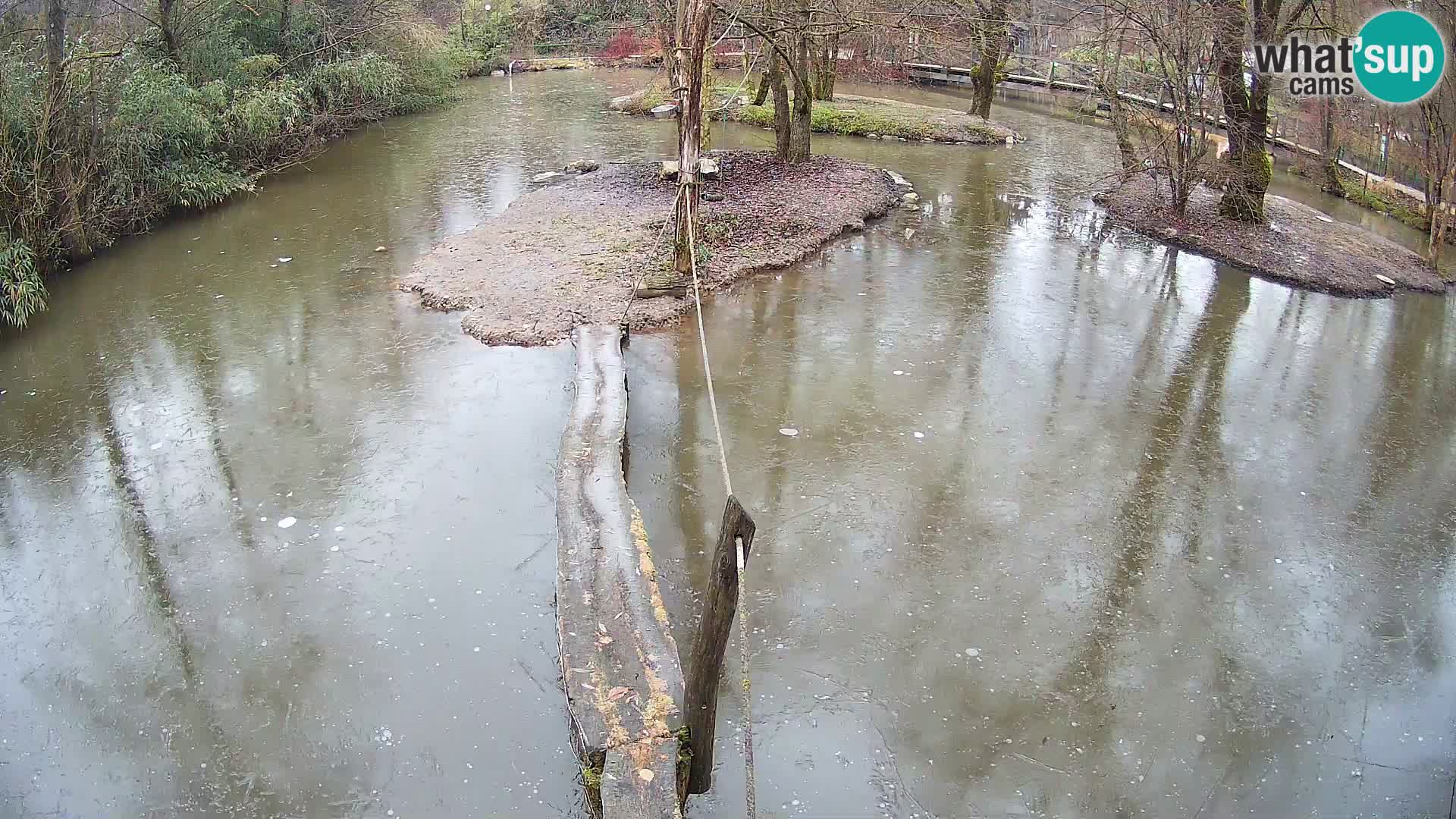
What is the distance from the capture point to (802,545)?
5551 mm

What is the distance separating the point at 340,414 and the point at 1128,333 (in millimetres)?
6885

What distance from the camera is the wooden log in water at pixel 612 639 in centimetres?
362

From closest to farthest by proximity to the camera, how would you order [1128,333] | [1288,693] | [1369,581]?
[1288,693], [1369,581], [1128,333]

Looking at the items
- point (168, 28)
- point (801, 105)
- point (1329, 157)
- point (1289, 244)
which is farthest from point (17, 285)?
point (1329, 157)

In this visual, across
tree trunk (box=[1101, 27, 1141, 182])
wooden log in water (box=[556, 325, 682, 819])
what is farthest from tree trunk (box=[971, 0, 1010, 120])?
wooden log in water (box=[556, 325, 682, 819])

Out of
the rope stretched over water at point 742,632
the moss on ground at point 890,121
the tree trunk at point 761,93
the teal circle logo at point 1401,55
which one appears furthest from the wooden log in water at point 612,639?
the tree trunk at point 761,93

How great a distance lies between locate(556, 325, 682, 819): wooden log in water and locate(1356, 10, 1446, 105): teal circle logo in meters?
10.6

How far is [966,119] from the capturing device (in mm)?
18469

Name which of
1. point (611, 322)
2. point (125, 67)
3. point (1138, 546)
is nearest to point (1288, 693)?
point (1138, 546)

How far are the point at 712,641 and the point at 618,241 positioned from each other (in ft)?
24.9

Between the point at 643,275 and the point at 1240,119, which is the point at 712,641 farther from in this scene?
the point at 1240,119

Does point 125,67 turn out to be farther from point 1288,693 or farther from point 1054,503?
point 1288,693

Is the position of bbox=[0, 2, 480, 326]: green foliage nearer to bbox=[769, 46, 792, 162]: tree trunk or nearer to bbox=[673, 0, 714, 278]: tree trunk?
bbox=[673, 0, 714, 278]: tree trunk

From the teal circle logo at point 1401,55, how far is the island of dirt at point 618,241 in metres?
6.04
